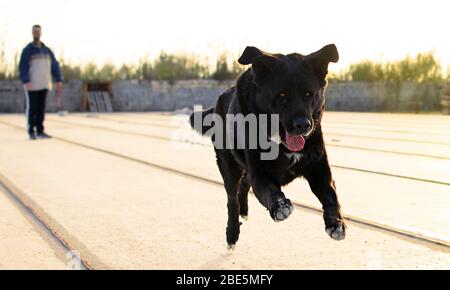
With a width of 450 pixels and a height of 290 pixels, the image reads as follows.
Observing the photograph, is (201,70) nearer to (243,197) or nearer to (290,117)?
(243,197)

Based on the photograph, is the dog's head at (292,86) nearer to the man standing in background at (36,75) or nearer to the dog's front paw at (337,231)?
the dog's front paw at (337,231)

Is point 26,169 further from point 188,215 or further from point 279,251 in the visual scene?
point 279,251

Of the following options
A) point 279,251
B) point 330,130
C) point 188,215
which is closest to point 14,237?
point 188,215

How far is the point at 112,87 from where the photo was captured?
97.1 ft

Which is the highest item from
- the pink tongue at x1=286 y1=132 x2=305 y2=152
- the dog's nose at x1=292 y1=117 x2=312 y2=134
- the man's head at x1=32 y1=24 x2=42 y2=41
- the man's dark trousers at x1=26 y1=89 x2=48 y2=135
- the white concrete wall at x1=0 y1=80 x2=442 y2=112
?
the man's head at x1=32 y1=24 x2=42 y2=41

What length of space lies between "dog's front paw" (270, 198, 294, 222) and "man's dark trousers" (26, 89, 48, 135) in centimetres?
940

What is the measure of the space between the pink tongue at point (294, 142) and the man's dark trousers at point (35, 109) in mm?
9208

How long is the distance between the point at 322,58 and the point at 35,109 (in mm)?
9179

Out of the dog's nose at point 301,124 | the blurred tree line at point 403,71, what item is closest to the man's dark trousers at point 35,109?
the dog's nose at point 301,124

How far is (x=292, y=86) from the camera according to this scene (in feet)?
11.9

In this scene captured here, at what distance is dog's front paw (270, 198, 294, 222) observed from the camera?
11.1 ft

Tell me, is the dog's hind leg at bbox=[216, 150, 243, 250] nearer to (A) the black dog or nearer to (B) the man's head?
(A) the black dog

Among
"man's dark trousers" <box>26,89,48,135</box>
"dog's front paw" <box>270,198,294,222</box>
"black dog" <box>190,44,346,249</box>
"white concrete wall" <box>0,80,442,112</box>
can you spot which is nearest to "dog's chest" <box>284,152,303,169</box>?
"black dog" <box>190,44,346,249</box>

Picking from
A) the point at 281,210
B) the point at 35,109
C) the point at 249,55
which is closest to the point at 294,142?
the point at 281,210
